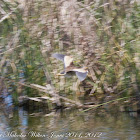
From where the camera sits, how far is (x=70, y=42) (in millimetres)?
3746

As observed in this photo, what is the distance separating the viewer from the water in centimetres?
289

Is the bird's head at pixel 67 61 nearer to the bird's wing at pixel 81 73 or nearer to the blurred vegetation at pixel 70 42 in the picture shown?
the bird's wing at pixel 81 73

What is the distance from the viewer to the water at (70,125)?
9.48 feet

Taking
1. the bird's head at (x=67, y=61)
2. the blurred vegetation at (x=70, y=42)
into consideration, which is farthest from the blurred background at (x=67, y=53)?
the bird's head at (x=67, y=61)

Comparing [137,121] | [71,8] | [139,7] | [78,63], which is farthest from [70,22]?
[137,121]

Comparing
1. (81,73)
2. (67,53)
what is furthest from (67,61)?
(67,53)

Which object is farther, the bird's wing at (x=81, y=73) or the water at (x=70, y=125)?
the bird's wing at (x=81, y=73)

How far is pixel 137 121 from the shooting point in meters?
3.15

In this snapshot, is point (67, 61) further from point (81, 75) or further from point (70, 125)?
point (70, 125)

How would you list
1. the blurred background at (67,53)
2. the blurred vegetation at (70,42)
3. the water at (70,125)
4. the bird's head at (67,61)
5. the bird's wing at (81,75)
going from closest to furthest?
the water at (70,125), the bird's wing at (81,75), the bird's head at (67,61), the blurred background at (67,53), the blurred vegetation at (70,42)

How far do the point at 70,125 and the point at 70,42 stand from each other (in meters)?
0.96

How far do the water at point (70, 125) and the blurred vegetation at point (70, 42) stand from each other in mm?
268

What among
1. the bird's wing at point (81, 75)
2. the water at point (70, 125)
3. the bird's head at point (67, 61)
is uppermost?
the bird's head at point (67, 61)

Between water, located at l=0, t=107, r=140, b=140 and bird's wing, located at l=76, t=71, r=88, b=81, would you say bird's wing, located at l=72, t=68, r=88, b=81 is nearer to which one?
bird's wing, located at l=76, t=71, r=88, b=81
